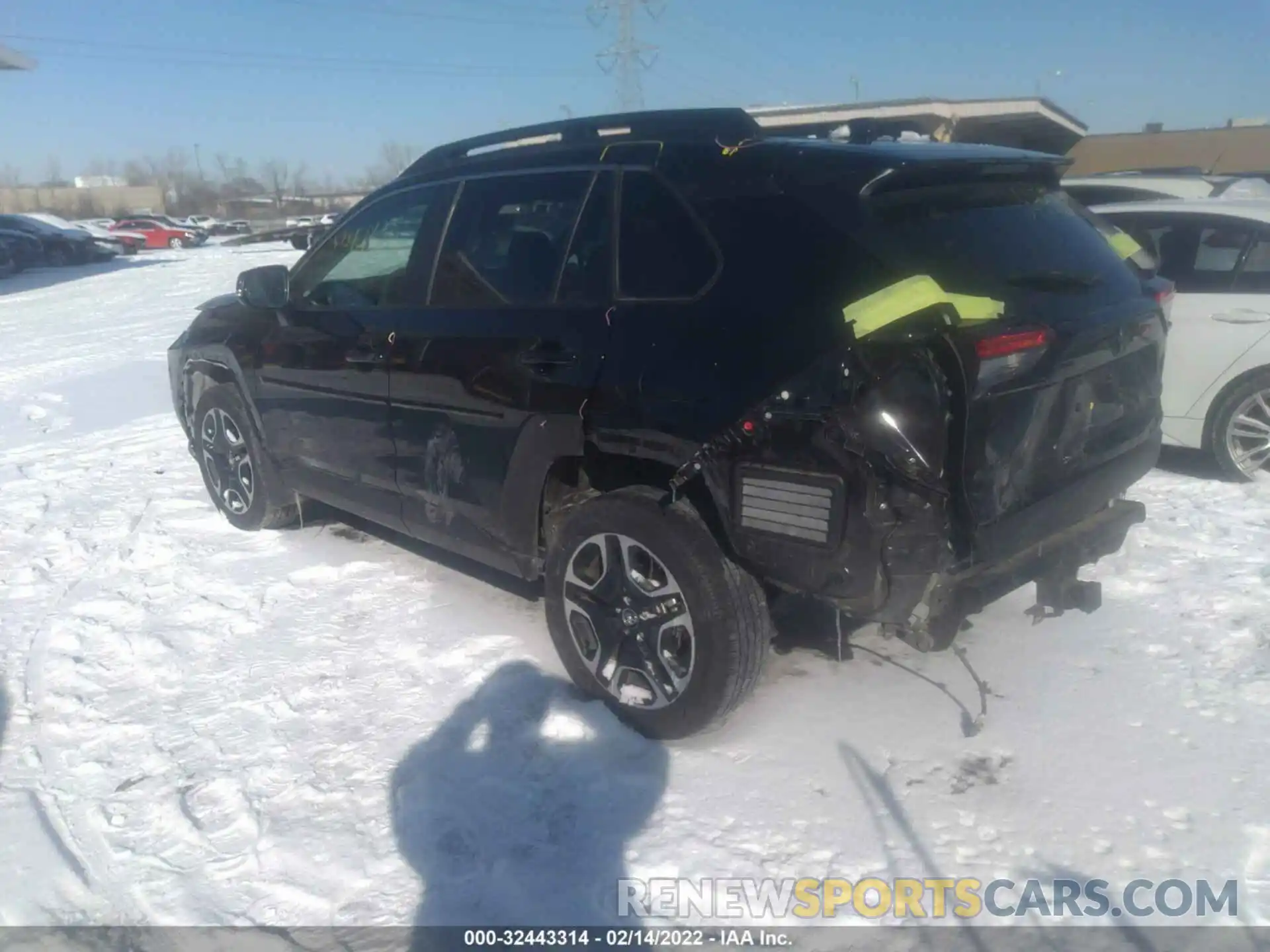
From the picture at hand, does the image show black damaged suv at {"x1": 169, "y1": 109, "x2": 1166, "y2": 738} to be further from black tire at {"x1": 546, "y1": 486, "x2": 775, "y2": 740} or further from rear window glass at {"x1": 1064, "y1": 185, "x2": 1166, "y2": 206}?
rear window glass at {"x1": 1064, "y1": 185, "x2": 1166, "y2": 206}

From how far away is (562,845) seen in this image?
295 centimetres

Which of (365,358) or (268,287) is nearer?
(365,358)

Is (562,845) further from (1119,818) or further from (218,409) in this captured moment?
(218,409)

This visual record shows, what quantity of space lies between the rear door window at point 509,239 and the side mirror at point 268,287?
1.18 metres

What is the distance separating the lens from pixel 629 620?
3.34 metres

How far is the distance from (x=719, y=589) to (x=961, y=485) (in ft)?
2.63

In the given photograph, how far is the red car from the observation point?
39.3m

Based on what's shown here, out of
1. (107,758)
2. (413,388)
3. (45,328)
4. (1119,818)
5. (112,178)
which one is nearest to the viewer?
(1119,818)

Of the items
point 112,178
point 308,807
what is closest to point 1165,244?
point 308,807

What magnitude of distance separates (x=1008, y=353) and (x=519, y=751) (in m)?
2.04

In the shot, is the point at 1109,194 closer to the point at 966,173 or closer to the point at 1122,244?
the point at 1122,244

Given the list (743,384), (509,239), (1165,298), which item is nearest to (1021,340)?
(743,384)

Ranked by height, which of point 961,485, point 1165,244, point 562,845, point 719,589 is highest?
point 1165,244

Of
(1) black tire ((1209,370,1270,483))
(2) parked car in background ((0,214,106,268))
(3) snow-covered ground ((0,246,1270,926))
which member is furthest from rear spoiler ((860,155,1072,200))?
(2) parked car in background ((0,214,106,268))
